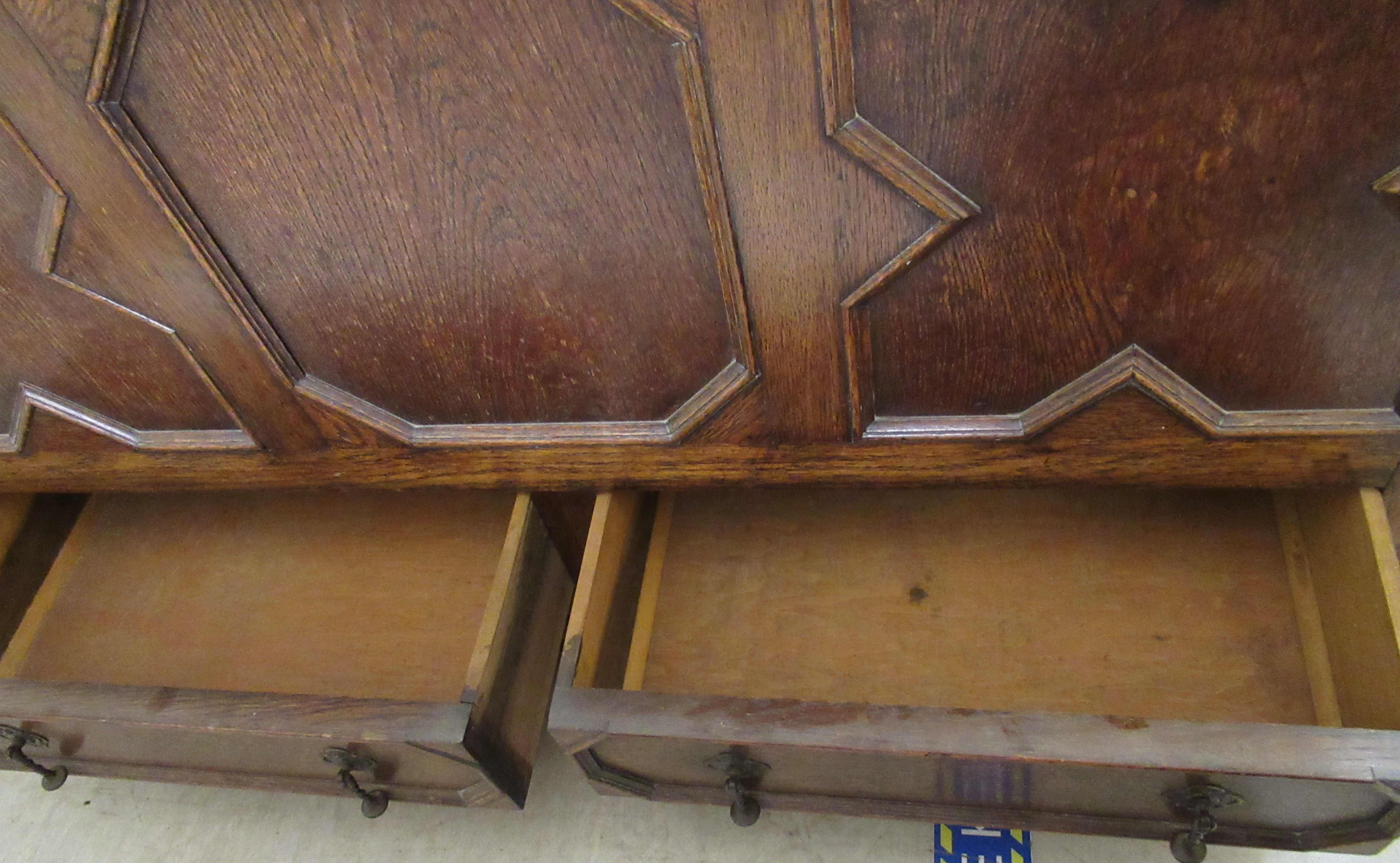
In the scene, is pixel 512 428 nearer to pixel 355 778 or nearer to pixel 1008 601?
pixel 355 778

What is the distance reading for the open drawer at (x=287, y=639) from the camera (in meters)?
0.88

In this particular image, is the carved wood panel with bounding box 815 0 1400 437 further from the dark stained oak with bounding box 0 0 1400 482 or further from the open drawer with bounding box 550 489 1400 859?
the open drawer with bounding box 550 489 1400 859

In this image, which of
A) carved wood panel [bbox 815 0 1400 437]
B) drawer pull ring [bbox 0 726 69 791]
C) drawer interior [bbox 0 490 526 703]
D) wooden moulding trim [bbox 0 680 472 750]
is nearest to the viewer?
carved wood panel [bbox 815 0 1400 437]

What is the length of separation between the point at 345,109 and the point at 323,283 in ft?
0.61

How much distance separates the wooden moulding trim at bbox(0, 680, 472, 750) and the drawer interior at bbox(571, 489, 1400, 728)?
0.15 metres

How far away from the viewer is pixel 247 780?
99 centimetres

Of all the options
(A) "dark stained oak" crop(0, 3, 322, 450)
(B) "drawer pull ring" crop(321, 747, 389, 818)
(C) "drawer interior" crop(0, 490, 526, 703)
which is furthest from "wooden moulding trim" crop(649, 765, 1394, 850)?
(A) "dark stained oak" crop(0, 3, 322, 450)

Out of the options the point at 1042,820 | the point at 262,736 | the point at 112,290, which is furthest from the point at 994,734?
the point at 112,290

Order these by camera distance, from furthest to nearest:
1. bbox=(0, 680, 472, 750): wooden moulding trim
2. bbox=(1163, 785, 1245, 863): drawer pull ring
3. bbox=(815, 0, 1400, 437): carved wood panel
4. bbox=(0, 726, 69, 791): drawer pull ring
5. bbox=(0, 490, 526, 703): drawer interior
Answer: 1. bbox=(0, 490, 526, 703): drawer interior
2. bbox=(0, 726, 69, 791): drawer pull ring
3. bbox=(0, 680, 472, 750): wooden moulding trim
4. bbox=(1163, 785, 1245, 863): drawer pull ring
5. bbox=(815, 0, 1400, 437): carved wood panel

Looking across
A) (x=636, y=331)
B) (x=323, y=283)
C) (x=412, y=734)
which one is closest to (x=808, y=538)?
(x=636, y=331)

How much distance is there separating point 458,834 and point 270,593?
38cm

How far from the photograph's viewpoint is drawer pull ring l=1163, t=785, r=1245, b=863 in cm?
71

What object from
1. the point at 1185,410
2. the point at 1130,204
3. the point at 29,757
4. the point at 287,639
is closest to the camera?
the point at 1130,204

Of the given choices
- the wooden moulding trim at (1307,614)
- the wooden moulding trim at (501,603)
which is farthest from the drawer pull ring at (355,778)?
the wooden moulding trim at (1307,614)
